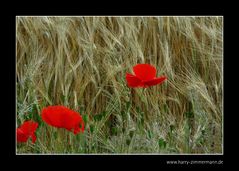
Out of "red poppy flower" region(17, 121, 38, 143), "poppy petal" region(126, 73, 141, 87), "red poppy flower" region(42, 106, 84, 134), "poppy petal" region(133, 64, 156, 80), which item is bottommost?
"red poppy flower" region(17, 121, 38, 143)

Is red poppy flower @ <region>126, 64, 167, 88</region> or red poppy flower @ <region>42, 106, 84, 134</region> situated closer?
red poppy flower @ <region>42, 106, 84, 134</region>

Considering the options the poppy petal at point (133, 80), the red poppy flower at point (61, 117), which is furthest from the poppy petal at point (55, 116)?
the poppy petal at point (133, 80)

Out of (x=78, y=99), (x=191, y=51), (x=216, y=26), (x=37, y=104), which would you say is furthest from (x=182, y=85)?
(x=37, y=104)

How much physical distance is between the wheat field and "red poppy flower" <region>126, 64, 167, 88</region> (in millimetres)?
102

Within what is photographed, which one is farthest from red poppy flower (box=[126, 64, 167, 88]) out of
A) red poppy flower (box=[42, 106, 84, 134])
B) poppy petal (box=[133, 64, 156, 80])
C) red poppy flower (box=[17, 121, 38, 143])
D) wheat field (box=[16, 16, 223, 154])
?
red poppy flower (box=[17, 121, 38, 143])

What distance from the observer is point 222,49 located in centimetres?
213

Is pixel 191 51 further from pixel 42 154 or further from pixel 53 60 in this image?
pixel 42 154

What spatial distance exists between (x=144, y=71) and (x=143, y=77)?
1.8 inches

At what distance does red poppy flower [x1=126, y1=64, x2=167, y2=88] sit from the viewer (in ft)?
6.20

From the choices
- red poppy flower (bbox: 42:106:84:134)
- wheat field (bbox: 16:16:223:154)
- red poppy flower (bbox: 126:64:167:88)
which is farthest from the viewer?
wheat field (bbox: 16:16:223:154)

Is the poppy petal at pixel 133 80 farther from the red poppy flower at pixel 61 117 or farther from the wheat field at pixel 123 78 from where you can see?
the red poppy flower at pixel 61 117

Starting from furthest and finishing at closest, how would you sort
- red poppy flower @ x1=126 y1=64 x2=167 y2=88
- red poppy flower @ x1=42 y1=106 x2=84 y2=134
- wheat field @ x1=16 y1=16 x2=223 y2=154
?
wheat field @ x1=16 y1=16 x2=223 y2=154 → red poppy flower @ x1=126 y1=64 x2=167 y2=88 → red poppy flower @ x1=42 y1=106 x2=84 y2=134

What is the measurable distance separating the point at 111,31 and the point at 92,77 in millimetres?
215

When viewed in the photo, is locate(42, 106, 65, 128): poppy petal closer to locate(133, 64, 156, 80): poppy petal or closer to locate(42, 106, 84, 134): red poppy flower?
locate(42, 106, 84, 134): red poppy flower
